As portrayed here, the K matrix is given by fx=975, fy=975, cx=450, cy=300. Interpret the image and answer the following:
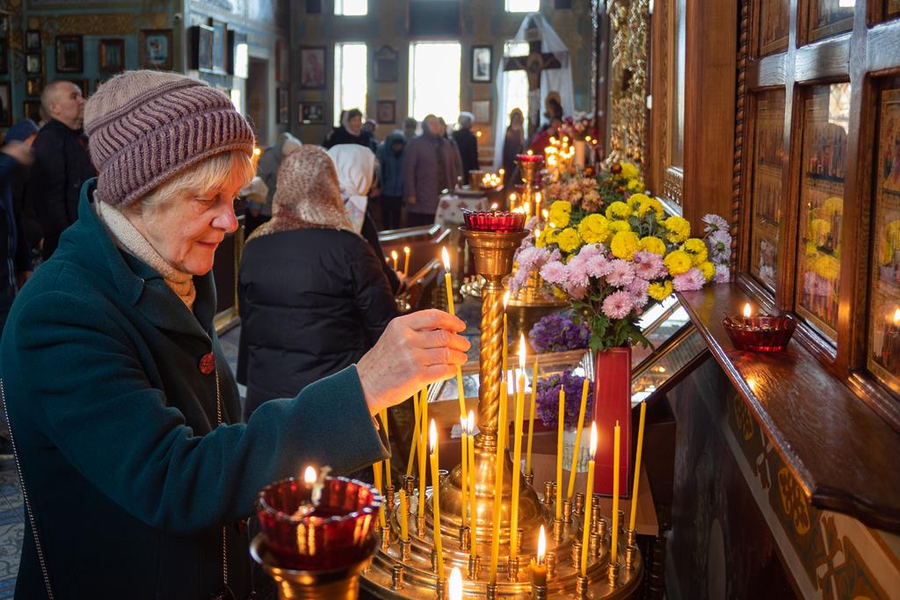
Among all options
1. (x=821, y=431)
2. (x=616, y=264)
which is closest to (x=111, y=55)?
(x=616, y=264)

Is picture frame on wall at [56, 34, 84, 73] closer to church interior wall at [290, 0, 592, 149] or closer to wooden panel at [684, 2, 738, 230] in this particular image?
church interior wall at [290, 0, 592, 149]

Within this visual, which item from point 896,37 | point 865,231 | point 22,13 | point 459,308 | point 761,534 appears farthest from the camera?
point 22,13

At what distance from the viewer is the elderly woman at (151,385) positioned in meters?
1.38

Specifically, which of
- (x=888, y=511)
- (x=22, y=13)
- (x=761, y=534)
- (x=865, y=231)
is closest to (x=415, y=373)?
(x=888, y=511)

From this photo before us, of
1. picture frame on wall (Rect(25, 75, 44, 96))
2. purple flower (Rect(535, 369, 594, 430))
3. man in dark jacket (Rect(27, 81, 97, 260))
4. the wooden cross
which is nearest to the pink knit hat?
purple flower (Rect(535, 369, 594, 430))

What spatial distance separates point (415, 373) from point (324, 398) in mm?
145

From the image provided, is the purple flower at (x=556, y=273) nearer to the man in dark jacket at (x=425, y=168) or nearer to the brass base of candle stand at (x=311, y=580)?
the brass base of candle stand at (x=311, y=580)

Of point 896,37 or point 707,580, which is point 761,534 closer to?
point 707,580

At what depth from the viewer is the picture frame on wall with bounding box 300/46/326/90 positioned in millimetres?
21703

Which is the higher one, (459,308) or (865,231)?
(865,231)

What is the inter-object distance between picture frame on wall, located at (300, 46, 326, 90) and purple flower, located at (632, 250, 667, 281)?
20136 mm

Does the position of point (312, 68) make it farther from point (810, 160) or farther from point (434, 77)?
point (810, 160)

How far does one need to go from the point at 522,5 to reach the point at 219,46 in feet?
25.9

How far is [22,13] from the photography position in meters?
15.1
